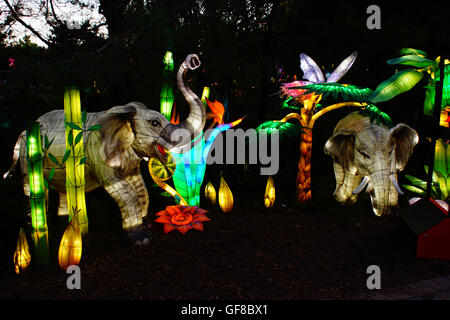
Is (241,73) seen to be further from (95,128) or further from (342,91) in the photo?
(95,128)

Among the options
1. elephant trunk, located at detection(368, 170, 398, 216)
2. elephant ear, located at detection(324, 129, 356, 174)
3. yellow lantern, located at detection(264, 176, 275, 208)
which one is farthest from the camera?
yellow lantern, located at detection(264, 176, 275, 208)

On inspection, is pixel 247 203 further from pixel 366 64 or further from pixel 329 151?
pixel 366 64

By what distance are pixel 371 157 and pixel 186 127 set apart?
247cm

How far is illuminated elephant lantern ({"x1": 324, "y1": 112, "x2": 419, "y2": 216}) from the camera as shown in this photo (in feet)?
16.9

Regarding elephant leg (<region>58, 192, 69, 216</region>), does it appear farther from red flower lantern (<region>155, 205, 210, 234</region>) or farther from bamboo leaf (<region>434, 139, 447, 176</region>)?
bamboo leaf (<region>434, 139, 447, 176</region>)

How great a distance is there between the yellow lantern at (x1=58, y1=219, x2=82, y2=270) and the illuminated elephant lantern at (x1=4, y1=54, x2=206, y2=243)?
0.63 m

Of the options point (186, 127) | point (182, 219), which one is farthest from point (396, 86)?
point (182, 219)

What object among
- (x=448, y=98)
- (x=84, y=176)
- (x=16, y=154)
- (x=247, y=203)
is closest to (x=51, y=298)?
(x=84, y=176)

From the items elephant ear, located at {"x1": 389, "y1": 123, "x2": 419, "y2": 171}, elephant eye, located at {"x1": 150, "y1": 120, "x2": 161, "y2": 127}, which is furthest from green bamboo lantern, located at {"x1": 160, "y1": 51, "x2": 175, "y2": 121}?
elephant ear, located at {"x1": 389, "y1": 123, "x2": 419, "y2": 171}

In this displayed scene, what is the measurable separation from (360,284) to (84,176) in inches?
122

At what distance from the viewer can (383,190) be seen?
511 centimetres

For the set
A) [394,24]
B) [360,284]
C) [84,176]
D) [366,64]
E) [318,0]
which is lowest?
[360,284]

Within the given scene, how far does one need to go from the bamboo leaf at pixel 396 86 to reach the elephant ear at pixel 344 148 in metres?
0.87

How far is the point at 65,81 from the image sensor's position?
3.29 m
